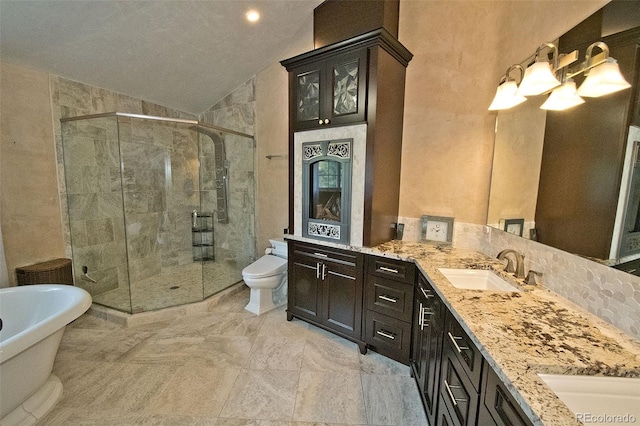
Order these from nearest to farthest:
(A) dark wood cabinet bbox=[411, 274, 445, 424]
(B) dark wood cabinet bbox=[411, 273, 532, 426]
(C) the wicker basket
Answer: (B) dark wood cabinet bbox=[411, 273, 532, 426]
(A) dark wood cabinet bbox=[411, 274, 445, 424]
(C) the wicker basket

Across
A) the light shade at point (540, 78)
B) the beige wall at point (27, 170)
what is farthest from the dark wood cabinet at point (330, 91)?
the beige wall at point (27, 170)

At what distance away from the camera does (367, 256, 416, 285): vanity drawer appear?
1843 millimetres

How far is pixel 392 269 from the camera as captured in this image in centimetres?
192

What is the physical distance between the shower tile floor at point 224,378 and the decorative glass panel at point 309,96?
1973 mm

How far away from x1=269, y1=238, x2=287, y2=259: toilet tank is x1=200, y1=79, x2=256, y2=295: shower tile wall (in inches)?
23.3

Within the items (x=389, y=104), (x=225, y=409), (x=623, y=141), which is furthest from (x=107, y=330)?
(x=623, y=141)

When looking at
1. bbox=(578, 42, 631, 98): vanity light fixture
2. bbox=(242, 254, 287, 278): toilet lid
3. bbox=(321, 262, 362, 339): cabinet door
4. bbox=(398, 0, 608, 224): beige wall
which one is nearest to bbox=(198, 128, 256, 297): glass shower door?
bbox=(242, 254, 287, 278): toilet lid

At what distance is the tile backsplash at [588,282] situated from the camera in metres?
0.97

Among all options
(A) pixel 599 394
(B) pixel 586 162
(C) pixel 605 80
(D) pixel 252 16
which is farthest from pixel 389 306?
(D) pixel 252 16

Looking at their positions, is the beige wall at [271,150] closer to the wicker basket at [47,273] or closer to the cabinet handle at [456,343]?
the wicker basket at [47,273]

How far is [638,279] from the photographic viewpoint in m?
0.94

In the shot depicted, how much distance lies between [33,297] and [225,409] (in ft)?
5.53

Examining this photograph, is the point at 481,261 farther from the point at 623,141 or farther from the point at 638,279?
the point at 623,141

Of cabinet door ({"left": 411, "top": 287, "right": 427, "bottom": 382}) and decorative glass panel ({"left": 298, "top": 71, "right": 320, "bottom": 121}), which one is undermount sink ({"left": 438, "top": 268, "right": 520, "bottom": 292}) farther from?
decorative glass panel ({"left": 298, "top": 71, "right": 320, "bottom": 121})
